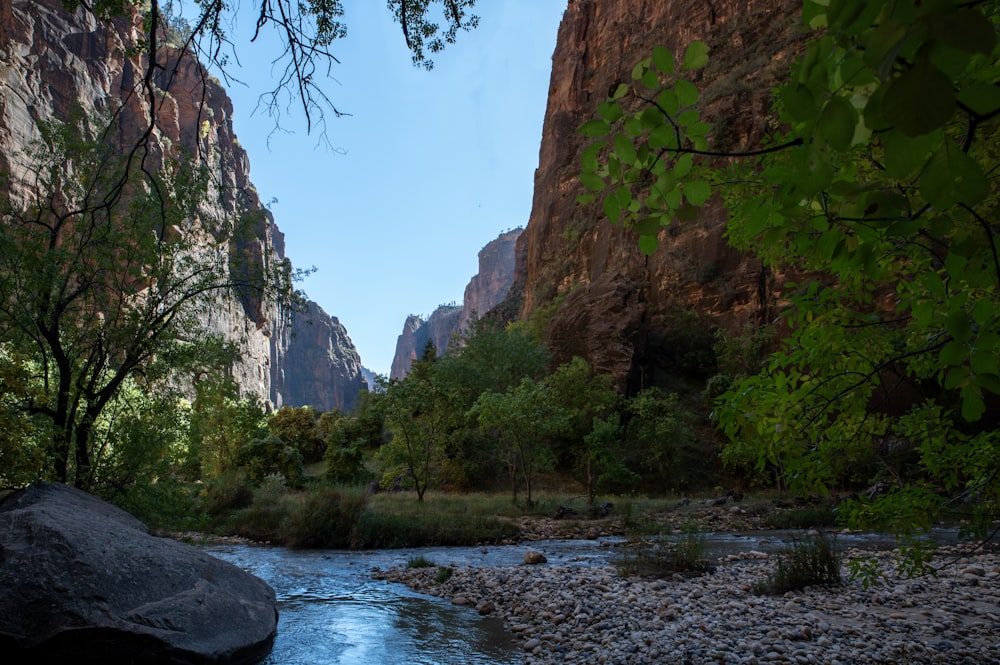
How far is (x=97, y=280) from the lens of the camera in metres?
6.64

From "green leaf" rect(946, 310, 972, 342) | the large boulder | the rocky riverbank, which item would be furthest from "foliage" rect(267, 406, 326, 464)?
"green leaf" rect(946, 310, 972, 342)

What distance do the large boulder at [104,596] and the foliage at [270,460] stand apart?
19.2 metres

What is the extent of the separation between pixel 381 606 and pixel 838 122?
8130mm

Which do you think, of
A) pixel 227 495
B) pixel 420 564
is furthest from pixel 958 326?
pixel 227 495

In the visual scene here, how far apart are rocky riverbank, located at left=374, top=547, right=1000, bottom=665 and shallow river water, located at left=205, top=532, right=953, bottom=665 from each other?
0.52 metres

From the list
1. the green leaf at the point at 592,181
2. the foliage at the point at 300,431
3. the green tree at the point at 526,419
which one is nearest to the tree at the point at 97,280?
the green leaf at the point at 592,181

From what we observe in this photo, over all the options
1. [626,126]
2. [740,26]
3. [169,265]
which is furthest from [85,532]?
[740,26]

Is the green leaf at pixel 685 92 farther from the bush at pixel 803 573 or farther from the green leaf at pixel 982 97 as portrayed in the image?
the bush at pixel 803 573

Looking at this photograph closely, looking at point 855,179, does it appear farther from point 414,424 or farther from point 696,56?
point 414,424

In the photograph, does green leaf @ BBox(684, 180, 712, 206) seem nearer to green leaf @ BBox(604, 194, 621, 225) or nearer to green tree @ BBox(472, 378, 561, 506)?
green leaf @ BBox(604, 194, 621, 225)

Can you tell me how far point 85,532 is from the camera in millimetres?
4949

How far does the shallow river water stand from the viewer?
217 inches

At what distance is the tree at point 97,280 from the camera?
251 inches

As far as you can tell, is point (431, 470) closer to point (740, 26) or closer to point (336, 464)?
point (336, 464)
